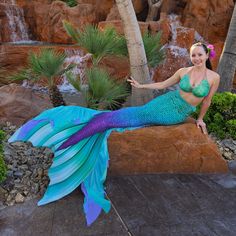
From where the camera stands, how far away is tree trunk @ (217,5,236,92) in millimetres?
5160

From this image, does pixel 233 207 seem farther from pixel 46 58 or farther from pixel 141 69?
pixel 46 58

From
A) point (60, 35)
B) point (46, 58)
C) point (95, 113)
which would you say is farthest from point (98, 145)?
point (60, 35)

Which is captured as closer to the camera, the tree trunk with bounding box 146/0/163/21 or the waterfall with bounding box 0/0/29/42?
the tree trunk with bounding box 146/0/163/21

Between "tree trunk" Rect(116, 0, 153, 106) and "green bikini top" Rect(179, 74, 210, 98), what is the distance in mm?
1320

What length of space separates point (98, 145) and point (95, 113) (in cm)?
40

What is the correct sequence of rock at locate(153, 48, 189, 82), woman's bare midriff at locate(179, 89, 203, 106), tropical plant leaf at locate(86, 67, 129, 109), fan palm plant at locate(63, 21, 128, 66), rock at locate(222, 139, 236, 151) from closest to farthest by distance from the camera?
1. woman's bare midriff at locate(179, 89, 203, 106)
2. tropical plant leaf at locate(86, 67, 129, 109)
3. rock at locate(222, 139, 236, 151)
4. fan palm plant at locate(63, 21, 128, 66)
5. rock at locate(153, 48, 189, 82)

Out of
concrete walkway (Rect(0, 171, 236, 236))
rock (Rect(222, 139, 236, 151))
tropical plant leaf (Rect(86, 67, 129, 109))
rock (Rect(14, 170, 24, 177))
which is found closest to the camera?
concrete walkway (Rect(0, 171, 236, 236))

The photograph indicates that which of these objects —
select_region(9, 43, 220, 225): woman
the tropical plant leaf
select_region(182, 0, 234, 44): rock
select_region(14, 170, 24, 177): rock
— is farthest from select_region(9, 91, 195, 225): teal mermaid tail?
select_region(182, 0, 234, 44): rock

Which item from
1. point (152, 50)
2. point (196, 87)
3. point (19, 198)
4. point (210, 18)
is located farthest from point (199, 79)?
point (210, 18)

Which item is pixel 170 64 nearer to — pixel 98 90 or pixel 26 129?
pixel 98 90

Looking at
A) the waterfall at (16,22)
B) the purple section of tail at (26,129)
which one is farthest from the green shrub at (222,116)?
the waterfall at (16,22)

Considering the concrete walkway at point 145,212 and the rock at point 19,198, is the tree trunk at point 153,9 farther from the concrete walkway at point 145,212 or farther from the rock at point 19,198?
the rock at point 19,198

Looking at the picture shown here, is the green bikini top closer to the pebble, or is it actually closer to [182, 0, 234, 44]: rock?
the pebble

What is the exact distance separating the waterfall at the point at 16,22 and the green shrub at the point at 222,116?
9426 millimetres
